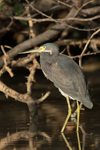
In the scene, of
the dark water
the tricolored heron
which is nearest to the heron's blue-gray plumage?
the tricolored heron

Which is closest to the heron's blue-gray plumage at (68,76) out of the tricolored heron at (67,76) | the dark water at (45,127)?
the tricolored heron at (67,76)

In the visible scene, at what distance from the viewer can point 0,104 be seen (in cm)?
814

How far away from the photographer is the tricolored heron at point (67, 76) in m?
5.91

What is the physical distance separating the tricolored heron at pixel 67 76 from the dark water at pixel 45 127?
0.31 meters

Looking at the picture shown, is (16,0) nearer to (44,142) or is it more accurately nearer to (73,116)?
(73,116)

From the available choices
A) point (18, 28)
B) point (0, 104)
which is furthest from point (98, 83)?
point (0, 104)

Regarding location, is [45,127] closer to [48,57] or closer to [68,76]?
[68,76]

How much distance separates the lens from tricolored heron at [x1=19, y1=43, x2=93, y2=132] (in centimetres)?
591

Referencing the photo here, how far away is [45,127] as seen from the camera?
6004 millimetres

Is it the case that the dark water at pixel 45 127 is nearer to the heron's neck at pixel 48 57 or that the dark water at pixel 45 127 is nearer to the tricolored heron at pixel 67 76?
the tricolored heron at pixel 67 76

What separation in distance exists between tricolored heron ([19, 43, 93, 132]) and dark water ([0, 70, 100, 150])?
31 centimetres

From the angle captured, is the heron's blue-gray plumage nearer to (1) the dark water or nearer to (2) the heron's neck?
(2) the heron's neck

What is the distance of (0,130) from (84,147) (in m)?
1.55

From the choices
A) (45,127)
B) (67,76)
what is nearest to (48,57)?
(67,76)
